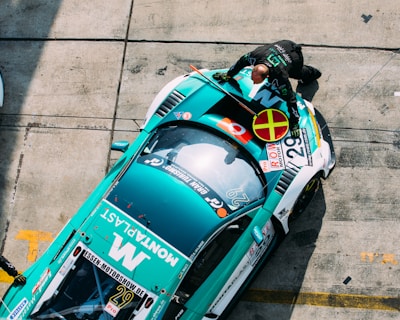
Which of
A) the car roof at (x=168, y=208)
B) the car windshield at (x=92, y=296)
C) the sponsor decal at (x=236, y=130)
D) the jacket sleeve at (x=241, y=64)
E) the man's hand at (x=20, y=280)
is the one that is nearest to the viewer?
the car windshield at (x=92, y=296)

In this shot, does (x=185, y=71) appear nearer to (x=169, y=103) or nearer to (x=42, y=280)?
(x=169, y=103)

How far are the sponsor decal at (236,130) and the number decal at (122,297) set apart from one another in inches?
77.2

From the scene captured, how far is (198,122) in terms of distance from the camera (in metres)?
5.69

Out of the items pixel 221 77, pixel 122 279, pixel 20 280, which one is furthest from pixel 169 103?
pixel 20 280

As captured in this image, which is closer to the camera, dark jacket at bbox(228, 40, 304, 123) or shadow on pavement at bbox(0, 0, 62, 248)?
dark jacket at bbox(228, 40, 304, 123)

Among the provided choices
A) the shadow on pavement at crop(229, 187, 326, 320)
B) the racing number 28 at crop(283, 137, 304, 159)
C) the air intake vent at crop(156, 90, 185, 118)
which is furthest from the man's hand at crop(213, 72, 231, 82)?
the shadow on pavement at crop(229, 187, 326, 320)

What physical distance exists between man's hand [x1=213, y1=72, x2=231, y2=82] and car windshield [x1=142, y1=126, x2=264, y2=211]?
0.72m

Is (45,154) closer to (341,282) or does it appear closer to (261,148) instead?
(261,148)

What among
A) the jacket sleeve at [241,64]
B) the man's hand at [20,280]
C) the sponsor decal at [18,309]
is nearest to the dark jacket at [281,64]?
the jacket sleeve at [241,64]

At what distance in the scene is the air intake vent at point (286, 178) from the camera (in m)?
5.49

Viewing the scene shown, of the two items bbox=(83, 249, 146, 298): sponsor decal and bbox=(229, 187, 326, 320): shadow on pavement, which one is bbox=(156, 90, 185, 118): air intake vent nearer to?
bbox=(83, 249, 146, 298): sponsor decal

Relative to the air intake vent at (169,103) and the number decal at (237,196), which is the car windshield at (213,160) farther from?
the air intake vent at (169,103)

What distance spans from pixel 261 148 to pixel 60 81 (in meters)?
3.38

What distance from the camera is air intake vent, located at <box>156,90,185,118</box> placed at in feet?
19.4
